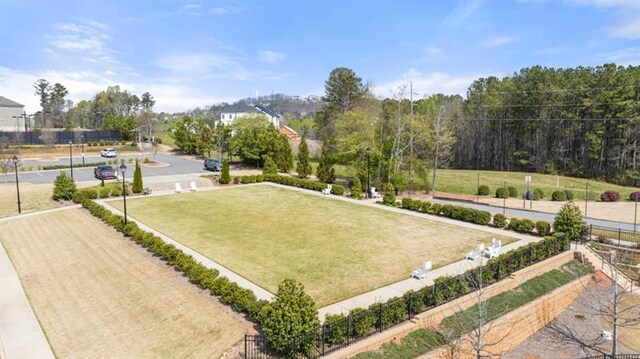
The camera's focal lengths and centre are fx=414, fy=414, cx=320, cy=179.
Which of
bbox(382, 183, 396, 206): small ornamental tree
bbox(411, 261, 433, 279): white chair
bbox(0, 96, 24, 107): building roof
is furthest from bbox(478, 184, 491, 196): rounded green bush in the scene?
bbox(0, 96, 24, 107): building roof

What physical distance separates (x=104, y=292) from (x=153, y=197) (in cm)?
1537

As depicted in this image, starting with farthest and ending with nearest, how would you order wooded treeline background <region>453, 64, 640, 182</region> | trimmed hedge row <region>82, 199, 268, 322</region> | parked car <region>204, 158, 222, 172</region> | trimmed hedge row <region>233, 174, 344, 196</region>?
wooded treeline background <region>453, 64, 640, 182</region> < parked car <region>204, 158, 222, 172</region> < trimmed hedge row <region>233, 174, 344, 196</region> < trimmed hedge row <region>82, 199, 268, 322</region>

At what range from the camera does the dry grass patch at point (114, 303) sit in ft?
33.7

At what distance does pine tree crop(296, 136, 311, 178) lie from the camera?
38125 mm

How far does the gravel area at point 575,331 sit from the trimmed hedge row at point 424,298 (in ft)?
6.45

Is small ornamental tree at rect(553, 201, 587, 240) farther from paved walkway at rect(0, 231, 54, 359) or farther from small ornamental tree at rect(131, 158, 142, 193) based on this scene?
small ornamental tree at rect(131, 158, 142, 193)

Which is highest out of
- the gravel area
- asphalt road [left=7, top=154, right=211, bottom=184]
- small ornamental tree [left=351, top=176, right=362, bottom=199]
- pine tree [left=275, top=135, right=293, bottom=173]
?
pine tree [left=275, top=135, right=293, bottom=173]

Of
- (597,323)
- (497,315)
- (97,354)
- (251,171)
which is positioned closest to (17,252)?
(97,354)

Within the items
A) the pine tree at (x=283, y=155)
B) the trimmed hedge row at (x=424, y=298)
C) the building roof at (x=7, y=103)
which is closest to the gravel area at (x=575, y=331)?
the trimmed hedge row at (x=424, y=298)

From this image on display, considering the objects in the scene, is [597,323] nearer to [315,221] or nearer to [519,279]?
[519,279]

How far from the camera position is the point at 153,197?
27.8 meters

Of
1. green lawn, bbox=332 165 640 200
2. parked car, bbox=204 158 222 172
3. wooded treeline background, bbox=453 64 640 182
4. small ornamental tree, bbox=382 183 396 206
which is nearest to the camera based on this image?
small ornamental tree, bbox=382 183 396 206

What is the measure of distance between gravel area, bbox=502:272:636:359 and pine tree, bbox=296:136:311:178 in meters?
25.6

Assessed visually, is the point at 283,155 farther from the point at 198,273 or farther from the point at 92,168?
the point at 198,273
